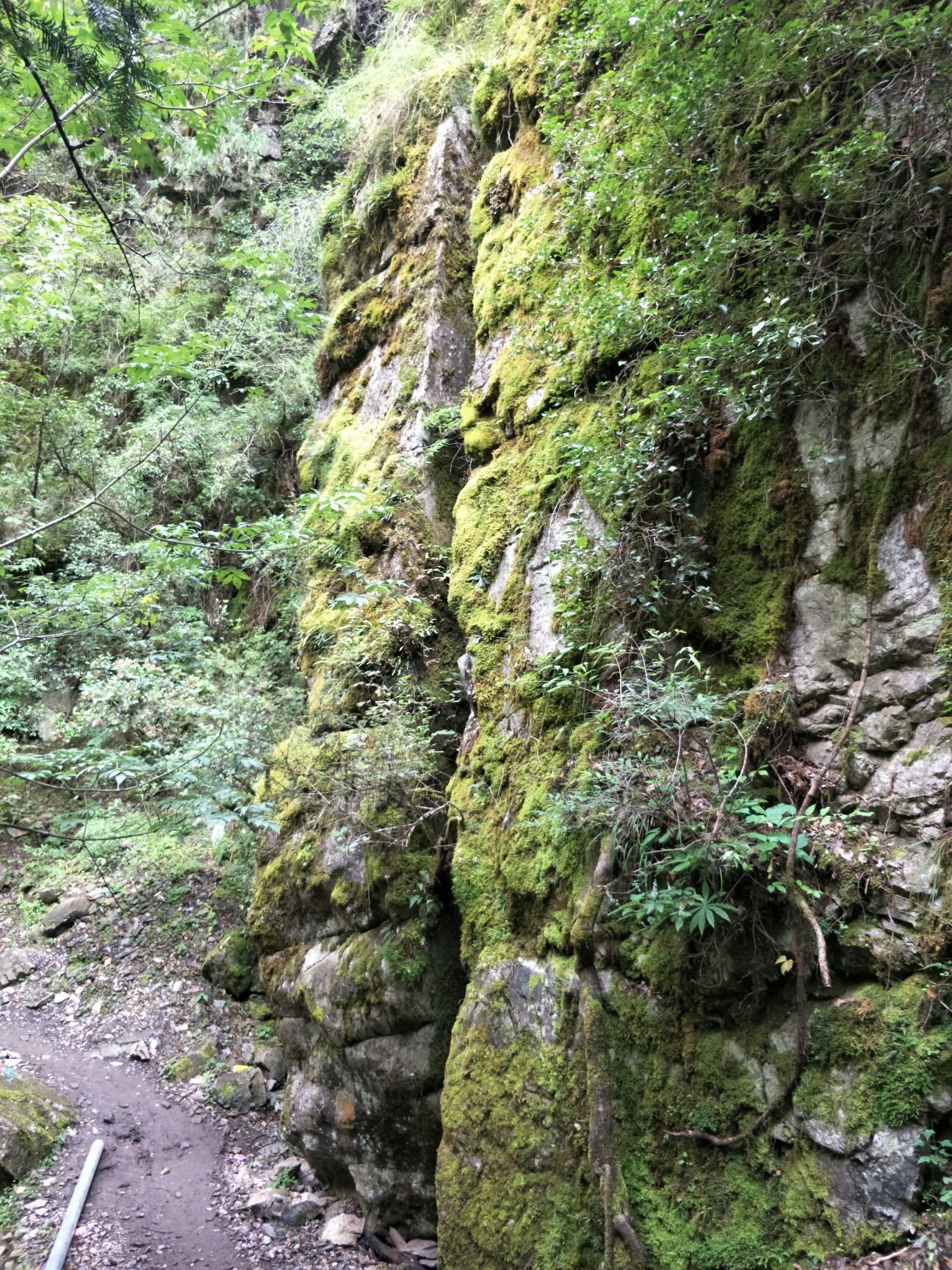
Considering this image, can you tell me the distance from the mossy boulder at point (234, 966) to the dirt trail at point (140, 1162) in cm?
117

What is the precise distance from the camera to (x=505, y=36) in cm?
802

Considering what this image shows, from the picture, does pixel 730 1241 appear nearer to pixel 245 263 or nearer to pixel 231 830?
pixel 245 263

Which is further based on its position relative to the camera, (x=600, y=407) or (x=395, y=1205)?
(x=395, y=1205)

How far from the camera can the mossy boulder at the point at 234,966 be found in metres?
8.18

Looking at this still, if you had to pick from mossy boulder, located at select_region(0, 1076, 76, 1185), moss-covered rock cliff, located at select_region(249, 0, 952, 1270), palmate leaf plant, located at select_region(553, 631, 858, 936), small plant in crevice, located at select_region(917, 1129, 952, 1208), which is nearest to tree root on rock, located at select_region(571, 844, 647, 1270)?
moss-covered rock cliff, located at select_region(249, 0, 952, 1270)

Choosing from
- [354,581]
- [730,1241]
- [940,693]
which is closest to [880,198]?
[940,693]

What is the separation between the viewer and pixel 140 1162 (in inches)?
241

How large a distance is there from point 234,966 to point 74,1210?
2.98 meters

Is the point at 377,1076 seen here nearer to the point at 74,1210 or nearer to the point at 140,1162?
the point at 74,1210

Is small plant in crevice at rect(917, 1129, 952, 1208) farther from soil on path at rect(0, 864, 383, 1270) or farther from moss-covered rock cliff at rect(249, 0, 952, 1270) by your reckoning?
soil on path at rect(0, 864, 383, 1270)

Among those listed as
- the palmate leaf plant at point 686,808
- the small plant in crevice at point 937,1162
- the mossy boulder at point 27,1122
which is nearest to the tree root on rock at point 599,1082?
the palmate leaf plant at point 686,808

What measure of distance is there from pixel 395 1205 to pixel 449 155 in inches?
438

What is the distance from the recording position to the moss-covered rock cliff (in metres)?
2.68

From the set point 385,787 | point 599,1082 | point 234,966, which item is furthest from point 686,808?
point 234,966
